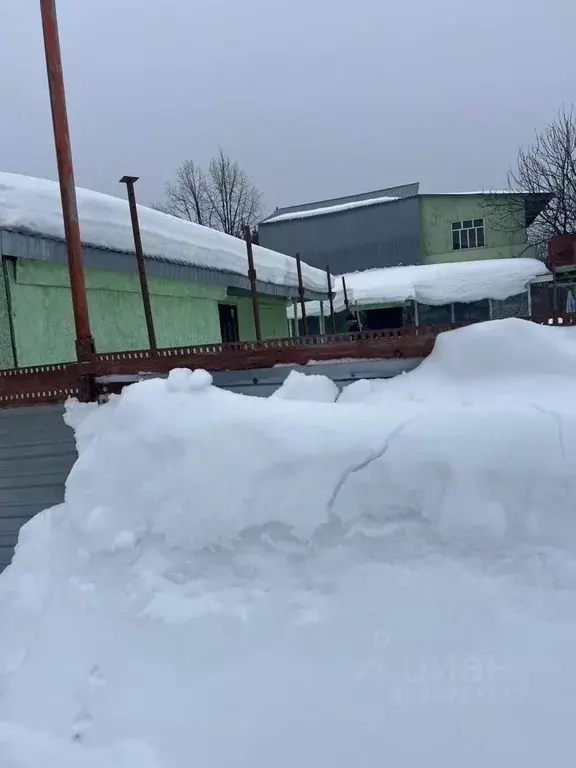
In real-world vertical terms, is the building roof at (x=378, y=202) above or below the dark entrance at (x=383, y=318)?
above

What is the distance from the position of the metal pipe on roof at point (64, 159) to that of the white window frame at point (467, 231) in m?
23.1

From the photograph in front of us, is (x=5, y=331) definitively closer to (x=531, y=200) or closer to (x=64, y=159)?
(x=64, y=159)

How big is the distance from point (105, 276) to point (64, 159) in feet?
8.75

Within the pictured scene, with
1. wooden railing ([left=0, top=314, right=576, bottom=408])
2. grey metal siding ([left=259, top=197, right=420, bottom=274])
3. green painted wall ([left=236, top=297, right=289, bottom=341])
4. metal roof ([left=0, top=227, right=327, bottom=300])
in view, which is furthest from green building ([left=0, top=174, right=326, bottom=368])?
grey metal siding ([left=259, top=197, right=420, bottom=274])

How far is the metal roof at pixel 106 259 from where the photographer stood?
15.2ft

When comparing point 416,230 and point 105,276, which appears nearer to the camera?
point 105,276

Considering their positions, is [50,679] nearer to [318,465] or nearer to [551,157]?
[318,465]

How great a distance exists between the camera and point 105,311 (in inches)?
251

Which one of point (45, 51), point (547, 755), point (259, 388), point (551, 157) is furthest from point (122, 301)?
point (551, 157)

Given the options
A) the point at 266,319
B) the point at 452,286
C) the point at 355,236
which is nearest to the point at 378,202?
the point at 355,236

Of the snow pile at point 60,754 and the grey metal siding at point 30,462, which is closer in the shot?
the snow pile at point 60,754

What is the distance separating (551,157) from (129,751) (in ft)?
80.3

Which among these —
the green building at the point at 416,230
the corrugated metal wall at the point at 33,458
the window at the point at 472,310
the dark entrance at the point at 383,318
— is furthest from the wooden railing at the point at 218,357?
the green building at the point at 416,230

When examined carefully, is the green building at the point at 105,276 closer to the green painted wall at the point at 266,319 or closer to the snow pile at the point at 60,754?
the green painted wall at the point at 266,319
